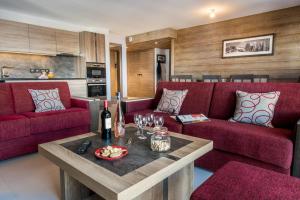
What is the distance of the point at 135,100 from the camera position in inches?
112

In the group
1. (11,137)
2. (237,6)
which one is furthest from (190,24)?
(11,137)

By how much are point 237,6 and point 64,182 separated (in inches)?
164

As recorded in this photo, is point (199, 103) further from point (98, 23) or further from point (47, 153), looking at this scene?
point (98, 23)

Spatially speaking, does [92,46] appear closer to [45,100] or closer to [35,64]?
[35,64]

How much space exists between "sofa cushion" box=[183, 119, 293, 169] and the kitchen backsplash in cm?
423

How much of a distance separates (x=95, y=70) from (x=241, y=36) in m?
3.77

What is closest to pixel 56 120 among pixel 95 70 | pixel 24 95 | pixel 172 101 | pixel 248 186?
pixel 24 95

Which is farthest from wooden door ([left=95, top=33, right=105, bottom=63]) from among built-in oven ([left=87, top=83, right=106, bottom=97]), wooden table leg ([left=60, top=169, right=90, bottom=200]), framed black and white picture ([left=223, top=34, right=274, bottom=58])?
wooden table leg ([left=60, top=169, right=90, bottom=200])

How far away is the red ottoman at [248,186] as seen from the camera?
87 cm

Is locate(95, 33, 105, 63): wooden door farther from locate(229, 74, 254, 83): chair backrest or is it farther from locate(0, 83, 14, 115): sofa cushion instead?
locate(229, 74, 254, 83): chair backrest

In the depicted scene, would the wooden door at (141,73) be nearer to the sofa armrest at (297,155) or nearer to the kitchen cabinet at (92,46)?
the kitchen cabinet at (92,46)

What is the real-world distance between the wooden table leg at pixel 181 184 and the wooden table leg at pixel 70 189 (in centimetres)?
66

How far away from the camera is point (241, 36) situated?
14.8 feet

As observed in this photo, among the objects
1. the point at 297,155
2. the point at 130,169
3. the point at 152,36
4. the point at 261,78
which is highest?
the point at 152,36
